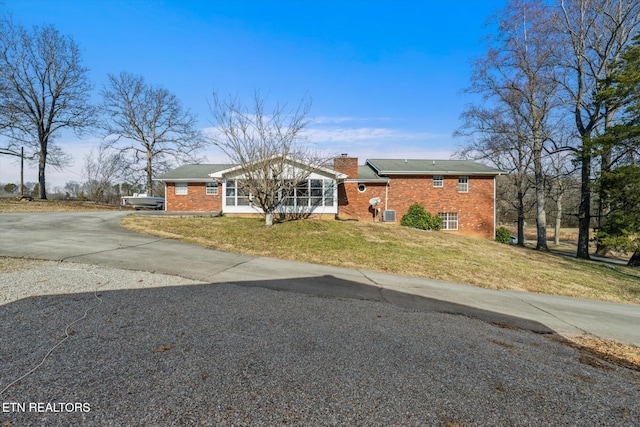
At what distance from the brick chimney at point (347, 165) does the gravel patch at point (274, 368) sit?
640 inches

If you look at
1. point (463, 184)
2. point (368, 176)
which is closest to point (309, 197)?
point (368, 176)

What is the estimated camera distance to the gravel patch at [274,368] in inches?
86.6

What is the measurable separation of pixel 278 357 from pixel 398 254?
8.13 metres

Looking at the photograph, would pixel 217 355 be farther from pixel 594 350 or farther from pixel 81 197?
pixel 81 197

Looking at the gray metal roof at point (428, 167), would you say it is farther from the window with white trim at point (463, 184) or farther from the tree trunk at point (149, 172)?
the tree trunk at point (149, 172)

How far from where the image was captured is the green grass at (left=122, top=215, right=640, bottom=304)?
876 centimetres

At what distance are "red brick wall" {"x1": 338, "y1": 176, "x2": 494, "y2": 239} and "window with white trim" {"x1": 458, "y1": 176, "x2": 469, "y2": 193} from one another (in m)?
0.22

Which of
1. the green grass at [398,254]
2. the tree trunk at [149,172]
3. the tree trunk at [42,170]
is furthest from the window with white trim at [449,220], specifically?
the tree trunk at [42,170]

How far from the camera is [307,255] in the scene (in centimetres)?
966

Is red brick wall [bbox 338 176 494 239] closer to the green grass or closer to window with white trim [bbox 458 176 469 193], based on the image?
window with white trim [bbox 458 176 469 193]

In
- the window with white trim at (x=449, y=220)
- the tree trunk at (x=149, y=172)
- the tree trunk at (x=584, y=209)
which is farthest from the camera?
the tree trunk at (x=149, y=172)

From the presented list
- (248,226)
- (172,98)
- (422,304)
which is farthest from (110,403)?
(172,98)

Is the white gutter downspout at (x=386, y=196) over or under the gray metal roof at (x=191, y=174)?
under

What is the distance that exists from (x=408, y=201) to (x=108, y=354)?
1981 centimetres
